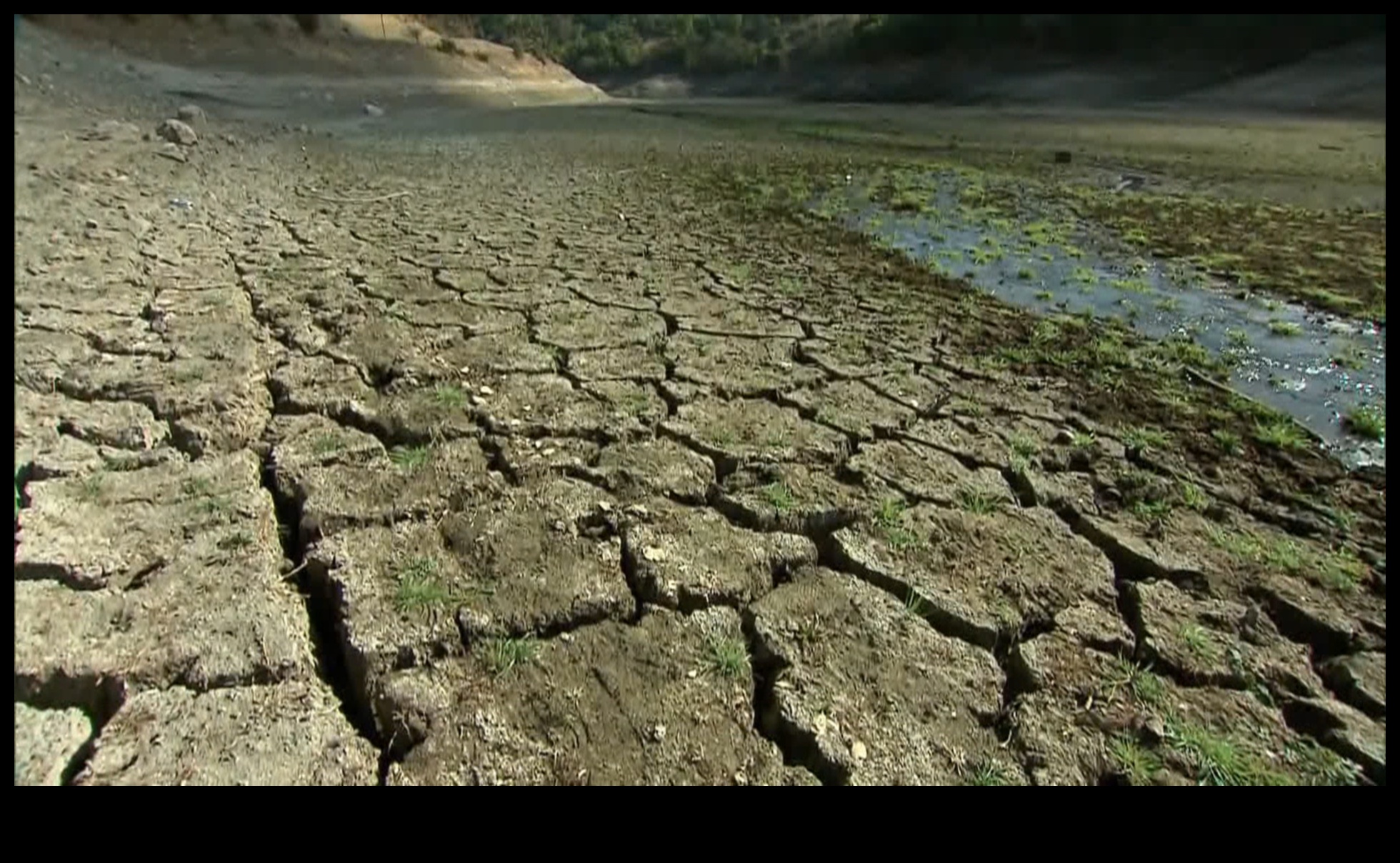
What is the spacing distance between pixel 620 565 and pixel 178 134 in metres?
7.74

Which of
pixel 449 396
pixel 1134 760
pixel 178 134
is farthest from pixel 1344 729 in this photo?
pixel 178 134

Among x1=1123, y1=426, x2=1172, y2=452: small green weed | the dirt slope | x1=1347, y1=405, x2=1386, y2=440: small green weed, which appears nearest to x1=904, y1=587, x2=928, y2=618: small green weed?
x1=1123, y1=426, x2=1172, y2=452: small green weed

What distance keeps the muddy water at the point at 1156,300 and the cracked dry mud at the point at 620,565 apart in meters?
0.86

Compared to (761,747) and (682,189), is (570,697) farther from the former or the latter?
(682,189)

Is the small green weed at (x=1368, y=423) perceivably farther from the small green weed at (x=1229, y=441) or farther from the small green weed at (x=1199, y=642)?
the small green weed at (x=1199, y=642)

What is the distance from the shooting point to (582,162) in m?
9.11

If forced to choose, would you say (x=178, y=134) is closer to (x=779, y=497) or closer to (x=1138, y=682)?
(x=779, y=497)

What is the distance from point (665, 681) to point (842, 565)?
1.84 feet

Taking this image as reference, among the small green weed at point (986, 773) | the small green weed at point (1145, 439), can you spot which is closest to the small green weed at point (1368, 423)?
the small green weed at point (1145, 439)

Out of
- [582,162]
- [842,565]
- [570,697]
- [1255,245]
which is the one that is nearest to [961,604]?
[842,565]

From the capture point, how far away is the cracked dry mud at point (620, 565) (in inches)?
54.5

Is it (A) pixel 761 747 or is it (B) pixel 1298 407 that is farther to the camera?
(B) pixel 1298 407

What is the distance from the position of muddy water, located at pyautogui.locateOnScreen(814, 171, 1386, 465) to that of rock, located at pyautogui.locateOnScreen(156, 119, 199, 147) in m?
5.68

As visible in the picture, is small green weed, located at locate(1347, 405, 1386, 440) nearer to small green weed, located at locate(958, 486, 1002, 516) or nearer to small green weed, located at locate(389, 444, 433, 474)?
small green weed, located at locate(958, 486, 1002, 516)
